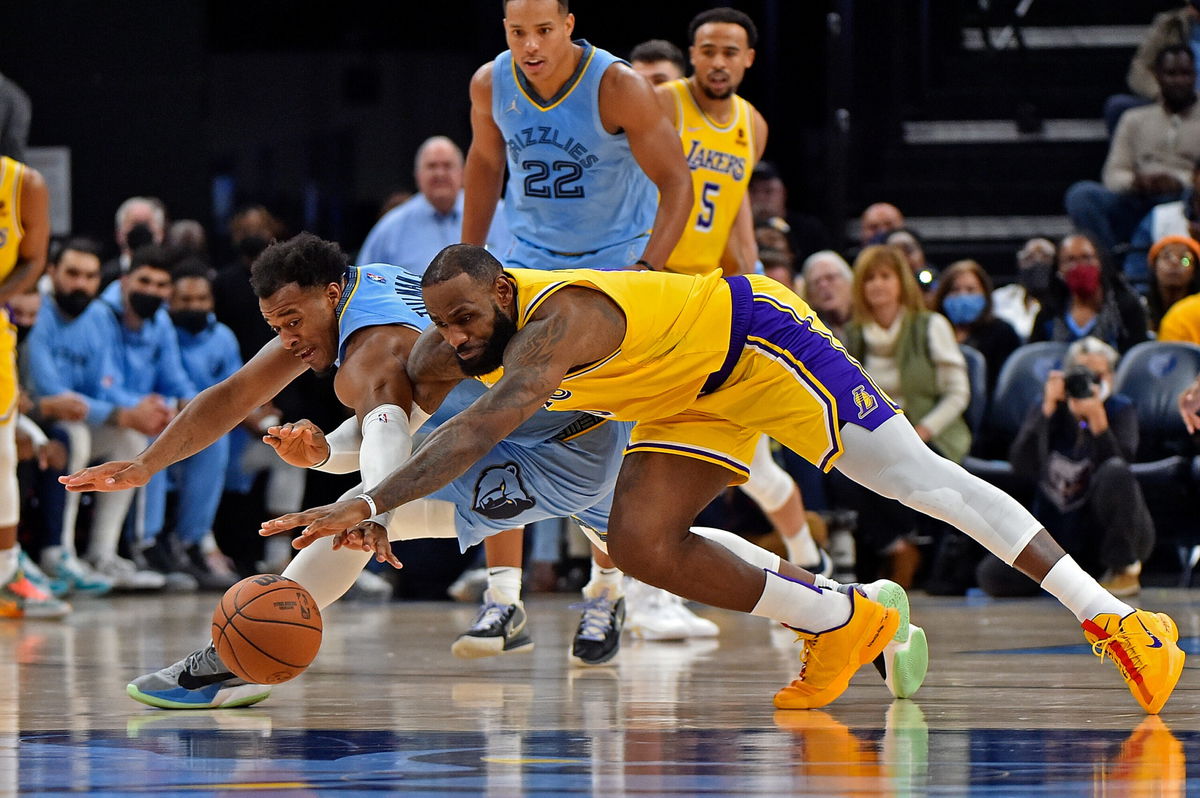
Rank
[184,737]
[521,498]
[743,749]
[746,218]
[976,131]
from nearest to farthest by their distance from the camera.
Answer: [743,749] < [184,737] < [521,498] < [746,218] < [976,131]

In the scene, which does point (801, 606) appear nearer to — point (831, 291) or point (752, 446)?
point (752, 446)

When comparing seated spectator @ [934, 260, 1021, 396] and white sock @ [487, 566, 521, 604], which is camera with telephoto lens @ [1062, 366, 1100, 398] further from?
white sock @ [487, 566, 521, 604]

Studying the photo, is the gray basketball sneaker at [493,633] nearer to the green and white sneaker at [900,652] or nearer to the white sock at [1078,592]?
the green and white sneaker at [900,652]

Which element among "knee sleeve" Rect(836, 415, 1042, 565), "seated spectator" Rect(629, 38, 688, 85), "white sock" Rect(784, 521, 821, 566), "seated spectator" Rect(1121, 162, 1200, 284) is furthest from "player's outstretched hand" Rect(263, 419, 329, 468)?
"seated spectator" Rect(1121, 162, 1200, 284)

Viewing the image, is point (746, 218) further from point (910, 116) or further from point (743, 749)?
point (910, 116)

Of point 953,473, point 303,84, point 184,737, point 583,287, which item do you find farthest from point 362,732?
point 303,84

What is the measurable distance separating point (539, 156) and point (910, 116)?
7268 millimetres

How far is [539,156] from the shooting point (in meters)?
5.20

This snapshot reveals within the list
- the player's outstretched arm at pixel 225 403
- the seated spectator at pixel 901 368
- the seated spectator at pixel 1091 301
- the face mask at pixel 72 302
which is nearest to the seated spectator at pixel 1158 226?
the seated spectator at pixel 1091 301

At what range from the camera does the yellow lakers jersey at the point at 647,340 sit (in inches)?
144

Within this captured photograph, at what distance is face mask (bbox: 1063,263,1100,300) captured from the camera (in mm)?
8219

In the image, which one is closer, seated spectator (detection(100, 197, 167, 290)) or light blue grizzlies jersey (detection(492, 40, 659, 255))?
light blue grizzlies jersey (detection(492, 40, 659, 255))

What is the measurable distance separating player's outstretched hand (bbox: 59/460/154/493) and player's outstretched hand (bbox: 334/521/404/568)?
964mm

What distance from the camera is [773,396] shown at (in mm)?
3936
